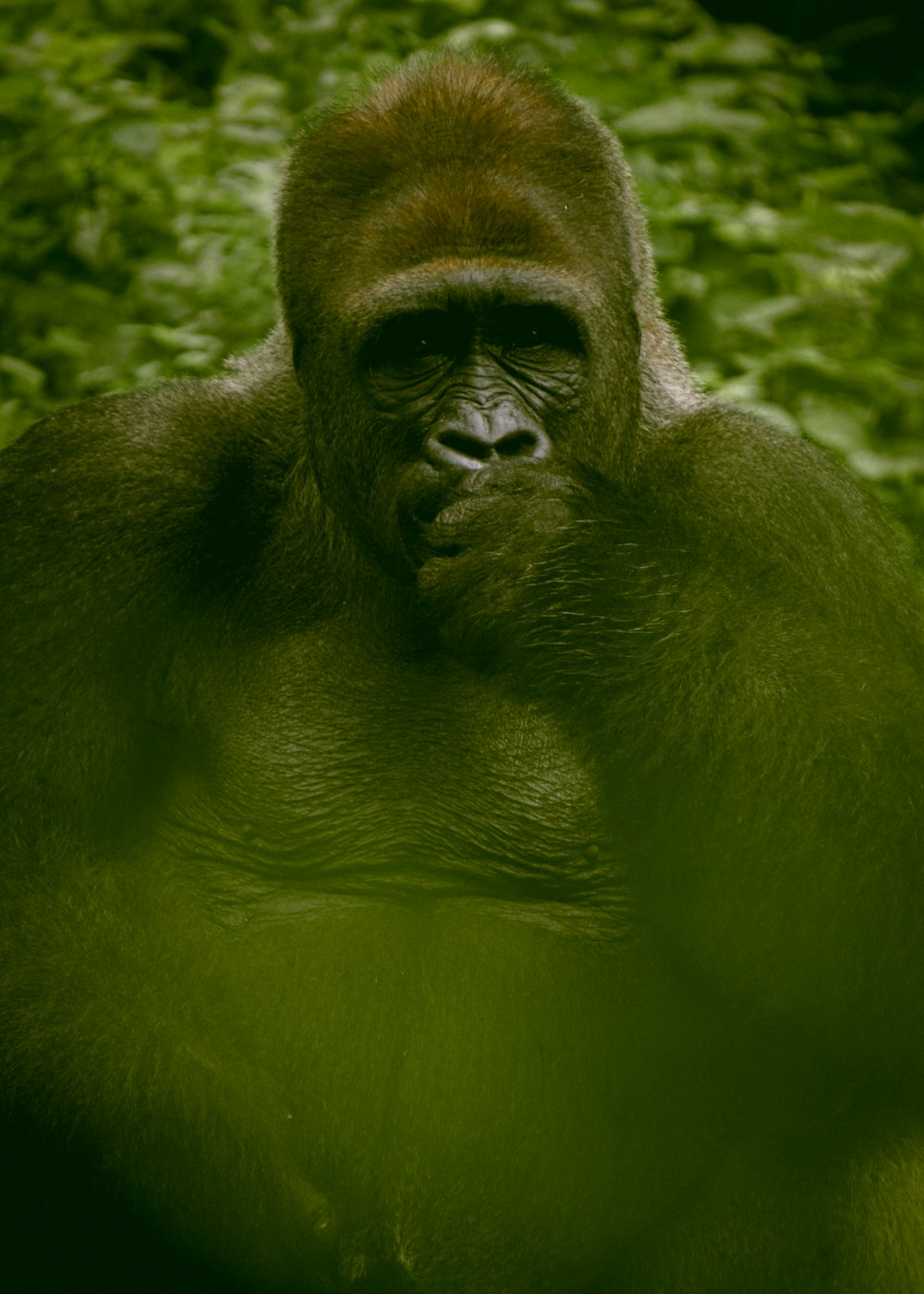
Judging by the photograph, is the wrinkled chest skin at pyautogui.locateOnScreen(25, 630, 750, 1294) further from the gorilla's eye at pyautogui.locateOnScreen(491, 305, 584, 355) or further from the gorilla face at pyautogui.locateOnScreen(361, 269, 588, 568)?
the gorilla's eye at pyautogui.locateOnScreen(491, 305, 584, 355)

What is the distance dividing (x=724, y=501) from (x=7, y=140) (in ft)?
16.3

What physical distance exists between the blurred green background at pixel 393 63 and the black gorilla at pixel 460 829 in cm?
226

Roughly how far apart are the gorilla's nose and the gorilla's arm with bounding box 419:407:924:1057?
0.09m

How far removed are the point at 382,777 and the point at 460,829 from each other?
203 millimetres

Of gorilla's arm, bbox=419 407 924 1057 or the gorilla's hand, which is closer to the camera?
gorilla's arm, bbox=419 407 924 1057

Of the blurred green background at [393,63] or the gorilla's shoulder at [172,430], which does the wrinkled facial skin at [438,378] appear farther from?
the blurred green background at [393,63]

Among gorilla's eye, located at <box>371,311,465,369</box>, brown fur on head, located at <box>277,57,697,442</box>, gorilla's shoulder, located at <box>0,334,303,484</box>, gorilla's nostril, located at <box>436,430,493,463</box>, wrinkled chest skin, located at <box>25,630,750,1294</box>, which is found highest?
brown fur on head, located at <box>277,57,697,442</box>

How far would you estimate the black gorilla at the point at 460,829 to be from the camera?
2.99m

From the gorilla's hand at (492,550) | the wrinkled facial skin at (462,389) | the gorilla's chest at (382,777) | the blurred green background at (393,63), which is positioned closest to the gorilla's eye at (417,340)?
the wrinkled facial skin at (462,389)

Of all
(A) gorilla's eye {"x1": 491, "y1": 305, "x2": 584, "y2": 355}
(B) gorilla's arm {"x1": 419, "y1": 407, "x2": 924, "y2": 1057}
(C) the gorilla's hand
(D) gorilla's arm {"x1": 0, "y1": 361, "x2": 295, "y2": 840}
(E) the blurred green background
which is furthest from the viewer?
(E) the blurred green background

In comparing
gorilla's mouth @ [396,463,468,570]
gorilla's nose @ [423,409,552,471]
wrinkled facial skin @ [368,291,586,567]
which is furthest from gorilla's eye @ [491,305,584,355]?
gorilla's mouth @ [396,463,468,570]

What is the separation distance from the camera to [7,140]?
6984 millimetres

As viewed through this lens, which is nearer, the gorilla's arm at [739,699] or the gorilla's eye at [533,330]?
the gorilla's arm at [739,699]

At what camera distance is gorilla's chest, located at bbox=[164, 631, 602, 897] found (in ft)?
10.6
